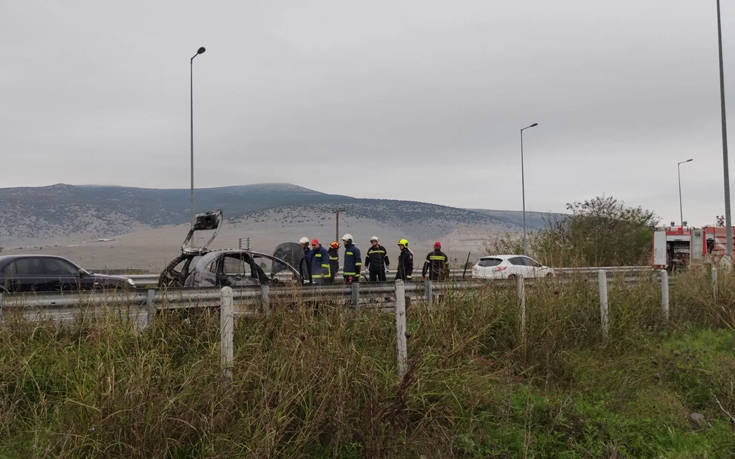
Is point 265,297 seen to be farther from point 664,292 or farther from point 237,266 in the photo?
point 664,292

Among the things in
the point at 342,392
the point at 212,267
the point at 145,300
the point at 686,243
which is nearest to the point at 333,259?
the point at 212,267

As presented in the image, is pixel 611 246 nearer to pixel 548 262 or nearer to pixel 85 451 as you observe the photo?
pixel 548 262

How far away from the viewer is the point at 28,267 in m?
14.4

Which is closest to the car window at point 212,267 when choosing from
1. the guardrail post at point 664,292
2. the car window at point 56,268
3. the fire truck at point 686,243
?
the car window at point 56,268

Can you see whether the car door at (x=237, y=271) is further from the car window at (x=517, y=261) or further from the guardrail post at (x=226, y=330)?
the car window at (x=517, y=261)

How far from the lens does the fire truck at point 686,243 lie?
2788 centimetres

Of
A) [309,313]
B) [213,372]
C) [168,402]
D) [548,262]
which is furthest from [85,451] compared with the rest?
[548,262]

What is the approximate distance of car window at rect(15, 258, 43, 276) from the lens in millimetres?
14219

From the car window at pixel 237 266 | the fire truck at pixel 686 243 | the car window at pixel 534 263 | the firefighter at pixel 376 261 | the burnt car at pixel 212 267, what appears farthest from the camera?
the fire truck at pixel 686 243

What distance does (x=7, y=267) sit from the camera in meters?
13.9

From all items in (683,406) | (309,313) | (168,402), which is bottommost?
(683,406)

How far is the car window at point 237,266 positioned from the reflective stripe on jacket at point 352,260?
13.1 ft

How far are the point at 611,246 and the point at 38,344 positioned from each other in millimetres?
30646

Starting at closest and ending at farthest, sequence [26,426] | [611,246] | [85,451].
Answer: [85,451]
[26,426]
[611,246]
